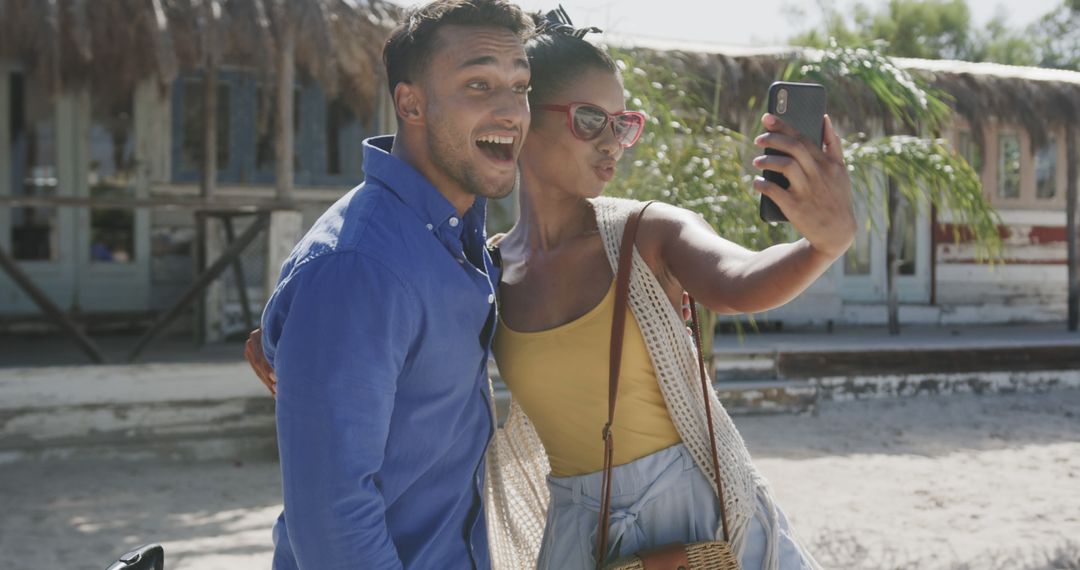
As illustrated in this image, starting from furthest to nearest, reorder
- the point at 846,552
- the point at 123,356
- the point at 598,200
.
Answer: the point at 123,356, the point at 846,552, the point at 598,200

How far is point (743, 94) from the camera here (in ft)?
34.2

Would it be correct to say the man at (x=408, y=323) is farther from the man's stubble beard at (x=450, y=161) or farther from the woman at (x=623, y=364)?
the woman at (x=623, y=364)

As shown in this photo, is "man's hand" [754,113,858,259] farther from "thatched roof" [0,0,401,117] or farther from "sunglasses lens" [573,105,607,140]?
"thatched roof" [0,0,401,117]

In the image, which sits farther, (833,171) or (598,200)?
(598,200)

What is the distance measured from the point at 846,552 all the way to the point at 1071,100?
936cm

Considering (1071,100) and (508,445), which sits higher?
(1071,100)

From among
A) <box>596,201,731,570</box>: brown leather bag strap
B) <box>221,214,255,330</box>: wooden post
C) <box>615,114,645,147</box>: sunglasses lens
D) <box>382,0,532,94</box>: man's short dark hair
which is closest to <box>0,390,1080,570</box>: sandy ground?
<box>221,214,255,330</box>: wooden post

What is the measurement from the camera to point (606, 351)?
1.95 metres

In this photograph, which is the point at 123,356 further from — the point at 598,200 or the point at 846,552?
the point at 598,200

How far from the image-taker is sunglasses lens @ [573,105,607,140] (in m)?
2.13

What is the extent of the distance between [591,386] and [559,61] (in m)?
0.72

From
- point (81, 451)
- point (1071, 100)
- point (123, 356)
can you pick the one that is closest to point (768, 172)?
point (81, 451)

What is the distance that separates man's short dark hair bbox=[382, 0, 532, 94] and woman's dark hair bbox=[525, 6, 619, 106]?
359 mm

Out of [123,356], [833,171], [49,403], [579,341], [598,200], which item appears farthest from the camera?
[123,356]
